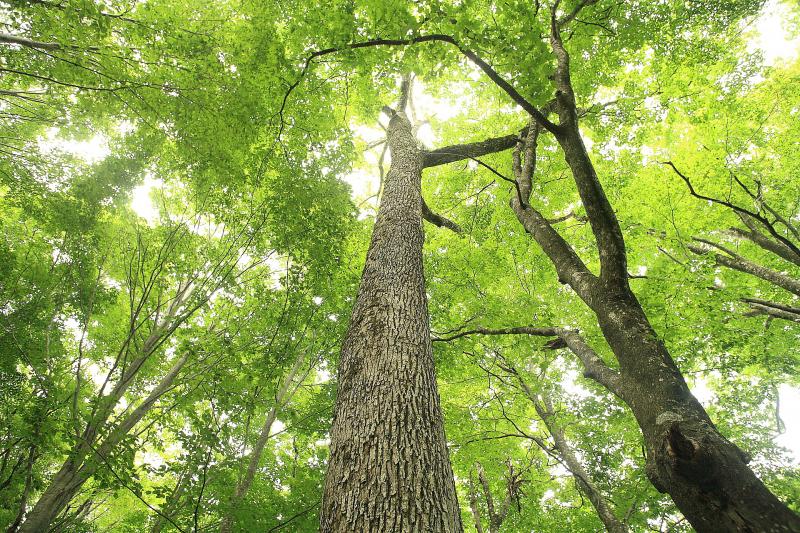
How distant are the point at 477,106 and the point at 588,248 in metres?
5.66

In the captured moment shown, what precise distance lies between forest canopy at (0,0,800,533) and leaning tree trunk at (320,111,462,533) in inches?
0.7

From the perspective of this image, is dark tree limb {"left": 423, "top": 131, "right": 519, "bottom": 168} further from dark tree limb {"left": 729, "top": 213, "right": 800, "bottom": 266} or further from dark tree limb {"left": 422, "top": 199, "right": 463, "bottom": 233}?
dark tree limb {"left": 729, "top": 213, "right": 800, "bottom": 266}

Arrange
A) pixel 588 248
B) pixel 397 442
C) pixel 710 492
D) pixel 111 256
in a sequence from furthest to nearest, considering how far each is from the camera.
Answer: pixel 588 248, pixel 111 256, pixel 397 442, pixel 710 492

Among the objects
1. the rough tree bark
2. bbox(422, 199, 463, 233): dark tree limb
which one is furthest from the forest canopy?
bbox(422, 199, 463, 233): dark tree limb

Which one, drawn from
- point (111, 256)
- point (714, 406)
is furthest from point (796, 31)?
point (111, 256)

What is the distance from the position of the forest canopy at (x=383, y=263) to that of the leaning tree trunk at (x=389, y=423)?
2 centimetres

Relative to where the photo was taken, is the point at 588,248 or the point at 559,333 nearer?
the point at 559,333

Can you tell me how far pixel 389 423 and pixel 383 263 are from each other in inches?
70.1

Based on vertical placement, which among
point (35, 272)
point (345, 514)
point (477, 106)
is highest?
point (477, 106)

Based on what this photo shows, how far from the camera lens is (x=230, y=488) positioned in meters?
5.01

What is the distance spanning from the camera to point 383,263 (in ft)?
11.6

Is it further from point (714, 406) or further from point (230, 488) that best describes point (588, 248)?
point (230, 488)

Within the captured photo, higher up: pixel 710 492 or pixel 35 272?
pixel 35 272

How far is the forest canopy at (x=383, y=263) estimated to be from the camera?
2.50m
